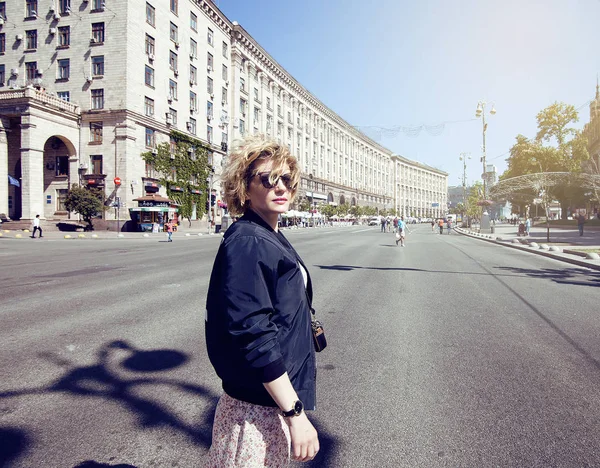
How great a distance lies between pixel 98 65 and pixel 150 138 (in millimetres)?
7153

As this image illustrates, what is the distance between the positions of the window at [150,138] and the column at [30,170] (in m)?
8.35

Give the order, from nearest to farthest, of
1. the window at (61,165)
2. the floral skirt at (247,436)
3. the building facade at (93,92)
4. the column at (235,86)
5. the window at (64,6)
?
the floral skirt at (247,436)
the building facade at (93,92)
the window at (64,6)
the window at (61,165)
the column at (235,86)

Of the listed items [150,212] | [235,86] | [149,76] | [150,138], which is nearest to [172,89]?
[149,76]

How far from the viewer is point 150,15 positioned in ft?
123

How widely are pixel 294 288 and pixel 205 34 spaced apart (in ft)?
167

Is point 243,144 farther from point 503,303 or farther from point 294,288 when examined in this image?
point 503,303

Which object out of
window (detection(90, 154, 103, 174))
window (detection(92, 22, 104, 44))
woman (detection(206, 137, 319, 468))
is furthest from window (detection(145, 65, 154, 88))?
woman (detection(206, 137, 319, 468))

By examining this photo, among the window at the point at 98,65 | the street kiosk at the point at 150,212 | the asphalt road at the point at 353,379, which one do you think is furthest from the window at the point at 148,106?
the asphalt road at the point at 353,379

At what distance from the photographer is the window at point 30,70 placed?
37156mm

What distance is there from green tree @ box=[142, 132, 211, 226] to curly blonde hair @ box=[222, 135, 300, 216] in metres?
37.6

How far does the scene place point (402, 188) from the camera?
442 ft

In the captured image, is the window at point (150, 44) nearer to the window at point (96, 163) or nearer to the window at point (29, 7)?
the window at point (29, 7)

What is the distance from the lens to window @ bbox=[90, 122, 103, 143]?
116 feet

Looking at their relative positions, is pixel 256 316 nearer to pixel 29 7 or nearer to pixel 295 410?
pixel 295 410
